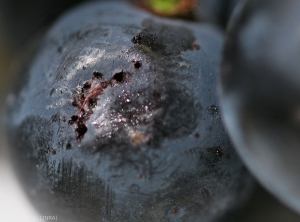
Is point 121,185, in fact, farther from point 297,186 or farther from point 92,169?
point 297,186

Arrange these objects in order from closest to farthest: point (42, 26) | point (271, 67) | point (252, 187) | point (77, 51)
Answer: point (271, 67) < point (77, 51) < point (252, 187) < point (42, 26)

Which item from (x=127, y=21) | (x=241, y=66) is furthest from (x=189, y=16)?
(x=241, y=66)

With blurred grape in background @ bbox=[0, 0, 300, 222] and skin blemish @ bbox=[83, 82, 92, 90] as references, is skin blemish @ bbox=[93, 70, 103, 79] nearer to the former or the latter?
skin blemish @ bbox=[83, 82, 92, 90]

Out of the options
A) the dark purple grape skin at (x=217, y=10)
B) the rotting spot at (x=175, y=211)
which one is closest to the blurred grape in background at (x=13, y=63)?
the dark purple grape skin at (x=217, y=10)

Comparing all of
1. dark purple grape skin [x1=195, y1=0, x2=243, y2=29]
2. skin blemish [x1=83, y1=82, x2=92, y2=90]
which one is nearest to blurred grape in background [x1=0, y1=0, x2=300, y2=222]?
dark purple grape skin [x1=195, y1=0, x2=243, y2=29]

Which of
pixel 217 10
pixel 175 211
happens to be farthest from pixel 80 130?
pixel 217 10

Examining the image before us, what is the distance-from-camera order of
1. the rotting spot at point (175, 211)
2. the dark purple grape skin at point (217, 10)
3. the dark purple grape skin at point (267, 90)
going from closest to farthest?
the dark purple grape skin at point (267, 90) → the rotting spot at point (175, 211) → the dark purple grape skin at point (217, 10)

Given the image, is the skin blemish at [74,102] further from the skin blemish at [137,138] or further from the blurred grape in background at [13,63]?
the blurred grape in background at [13,63]
